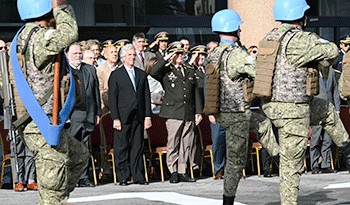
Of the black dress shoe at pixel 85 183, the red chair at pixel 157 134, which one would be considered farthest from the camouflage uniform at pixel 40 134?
the red chair at pixel 157 134

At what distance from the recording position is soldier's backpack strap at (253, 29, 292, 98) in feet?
33.1

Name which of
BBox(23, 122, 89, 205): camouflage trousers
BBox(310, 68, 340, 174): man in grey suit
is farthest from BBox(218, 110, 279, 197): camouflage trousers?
BBox(310, 68, 340, 174): man in grey suit

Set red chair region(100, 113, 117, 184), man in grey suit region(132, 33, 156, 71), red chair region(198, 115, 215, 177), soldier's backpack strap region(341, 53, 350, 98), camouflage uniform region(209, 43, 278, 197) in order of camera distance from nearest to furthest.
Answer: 1. camouflage uniform region(209, 43, 278, 197)
2. soldier's backpack strap region(341, 53, 350, 98)
3. red chair region(100, 113, 117, 184)
4. red chair region(198, 115, 215, 177)
5. man in grey suit region(132, 33, 156, 71)

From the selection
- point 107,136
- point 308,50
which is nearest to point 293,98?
point 308,50

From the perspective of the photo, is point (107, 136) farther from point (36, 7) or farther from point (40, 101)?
point (36, 7)

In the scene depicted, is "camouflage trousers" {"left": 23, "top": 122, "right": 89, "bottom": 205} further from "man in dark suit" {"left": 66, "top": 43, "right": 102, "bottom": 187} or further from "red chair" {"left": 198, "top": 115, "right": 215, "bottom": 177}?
"red chair" {"left": 198, "top": 115, "right": 215, "bottom": 177}

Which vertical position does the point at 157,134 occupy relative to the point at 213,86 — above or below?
below

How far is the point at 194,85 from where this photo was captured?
15.1 metres

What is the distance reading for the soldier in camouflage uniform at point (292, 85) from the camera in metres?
9.95

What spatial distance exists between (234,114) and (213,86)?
38 cm

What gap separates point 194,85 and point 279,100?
5.00m

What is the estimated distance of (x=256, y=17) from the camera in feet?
62.4

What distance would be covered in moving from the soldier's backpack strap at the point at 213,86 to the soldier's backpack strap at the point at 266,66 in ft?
2.11

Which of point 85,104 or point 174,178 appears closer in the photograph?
point 85,104
